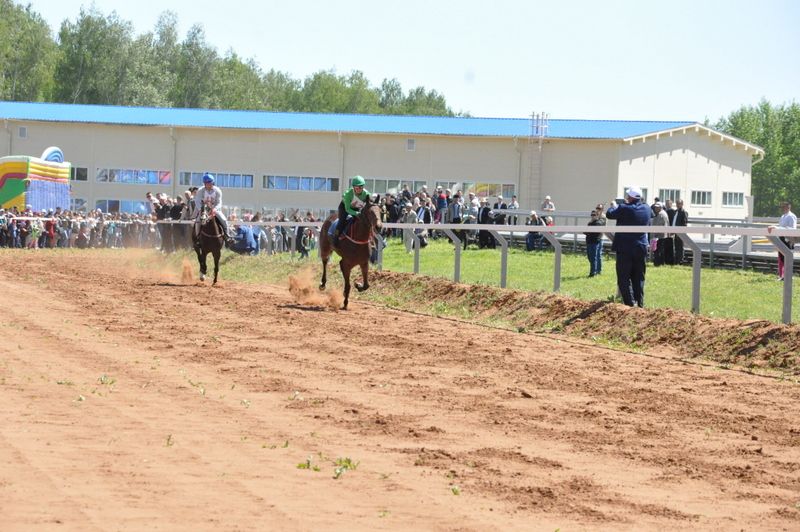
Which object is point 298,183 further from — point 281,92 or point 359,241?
point 281,92

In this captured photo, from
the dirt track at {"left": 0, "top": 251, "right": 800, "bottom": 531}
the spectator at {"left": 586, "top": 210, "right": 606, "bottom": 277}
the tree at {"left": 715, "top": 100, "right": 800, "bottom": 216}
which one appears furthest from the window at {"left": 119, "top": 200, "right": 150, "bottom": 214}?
the tree at {"left": 715, "top": 100, "right": 800, "bottom": 216}

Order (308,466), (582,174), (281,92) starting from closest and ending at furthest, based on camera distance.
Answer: (308,466), (582,174), (281,92)

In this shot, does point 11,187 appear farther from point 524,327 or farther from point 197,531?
point 197,531

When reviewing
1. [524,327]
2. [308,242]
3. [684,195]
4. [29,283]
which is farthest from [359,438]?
[684,195]

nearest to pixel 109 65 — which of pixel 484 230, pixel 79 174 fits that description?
pixel 79 174

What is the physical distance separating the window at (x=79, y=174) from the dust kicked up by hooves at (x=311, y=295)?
3930 centimetres

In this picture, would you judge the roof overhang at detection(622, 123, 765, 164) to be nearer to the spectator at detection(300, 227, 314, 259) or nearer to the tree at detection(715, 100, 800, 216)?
the spectator at detection(300, 227, 314, 259)

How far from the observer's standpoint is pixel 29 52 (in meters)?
92.6

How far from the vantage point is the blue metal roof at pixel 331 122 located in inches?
2202

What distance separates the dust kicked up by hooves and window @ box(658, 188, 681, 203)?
35565 millimetres

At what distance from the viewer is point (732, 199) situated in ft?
196

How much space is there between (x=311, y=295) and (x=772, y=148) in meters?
96.8

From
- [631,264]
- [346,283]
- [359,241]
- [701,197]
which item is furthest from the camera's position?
[701,197]

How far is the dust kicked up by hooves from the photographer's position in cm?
2011
